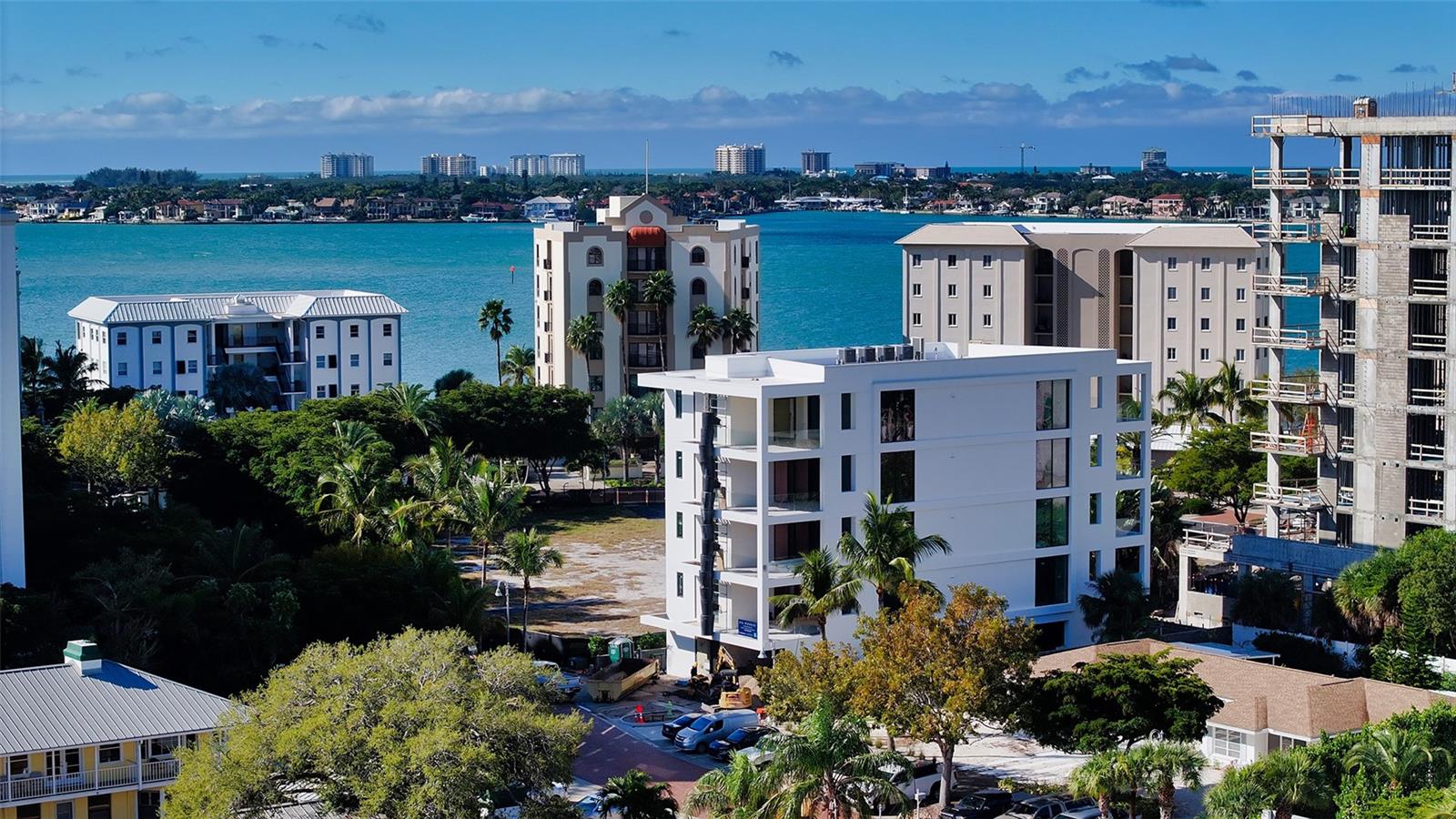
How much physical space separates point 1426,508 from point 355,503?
3204 centimetres

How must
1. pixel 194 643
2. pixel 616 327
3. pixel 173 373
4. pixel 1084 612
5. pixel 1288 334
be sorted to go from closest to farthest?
pixel 194 643 → pixel 1084 612 → pixel 1288 334 → pixel 173 373 → pixel 616 327

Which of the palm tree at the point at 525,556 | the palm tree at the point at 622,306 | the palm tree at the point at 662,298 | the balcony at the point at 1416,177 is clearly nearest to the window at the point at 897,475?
the palm tree at the point at 525,556

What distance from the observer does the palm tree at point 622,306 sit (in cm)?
11012

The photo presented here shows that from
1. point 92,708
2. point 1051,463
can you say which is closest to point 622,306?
point 1051,463

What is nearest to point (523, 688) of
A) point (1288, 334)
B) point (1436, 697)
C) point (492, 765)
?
point (492, 765)

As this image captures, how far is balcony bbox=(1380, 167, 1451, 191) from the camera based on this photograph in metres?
56.8

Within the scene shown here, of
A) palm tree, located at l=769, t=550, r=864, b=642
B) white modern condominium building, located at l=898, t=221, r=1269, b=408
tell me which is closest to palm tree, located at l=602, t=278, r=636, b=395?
white modern condominium building, located at l=898, t=221, r=1269, b=408

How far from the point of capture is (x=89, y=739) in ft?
128

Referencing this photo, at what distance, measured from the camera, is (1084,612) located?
5678 cm

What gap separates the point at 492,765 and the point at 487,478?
2594cm

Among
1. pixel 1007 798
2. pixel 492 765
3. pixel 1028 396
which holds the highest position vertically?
pixel 1028 396

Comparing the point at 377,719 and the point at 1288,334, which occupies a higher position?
the point at 1288,334

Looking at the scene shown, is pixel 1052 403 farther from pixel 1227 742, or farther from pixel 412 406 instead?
pixel 412 406

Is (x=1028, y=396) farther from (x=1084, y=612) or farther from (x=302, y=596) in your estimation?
(x=302, y=596)
